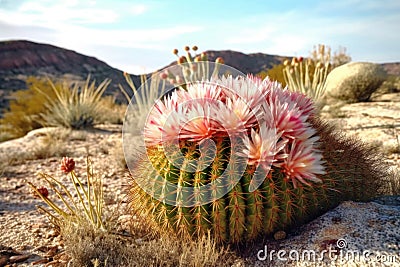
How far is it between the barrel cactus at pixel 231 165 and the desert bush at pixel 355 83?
8537 millimetres

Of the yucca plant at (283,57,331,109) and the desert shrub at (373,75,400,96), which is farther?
the desert shrub at (373,75,400,96)

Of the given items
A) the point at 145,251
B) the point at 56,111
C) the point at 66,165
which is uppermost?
the point at 66,165

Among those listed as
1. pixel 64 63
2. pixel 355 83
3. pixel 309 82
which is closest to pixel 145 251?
pixel 309 82

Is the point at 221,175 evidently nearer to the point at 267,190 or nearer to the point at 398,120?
the point at 267,190

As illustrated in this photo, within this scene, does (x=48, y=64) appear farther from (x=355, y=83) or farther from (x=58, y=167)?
(x=58, y=167)

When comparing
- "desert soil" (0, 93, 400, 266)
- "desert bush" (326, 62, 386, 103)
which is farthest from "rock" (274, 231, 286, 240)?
"desert bush" (326, 62, 386, 103)

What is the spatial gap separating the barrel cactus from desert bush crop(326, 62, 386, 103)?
28.0ft

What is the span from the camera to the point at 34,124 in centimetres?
1095

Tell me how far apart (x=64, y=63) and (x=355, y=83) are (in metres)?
32.3

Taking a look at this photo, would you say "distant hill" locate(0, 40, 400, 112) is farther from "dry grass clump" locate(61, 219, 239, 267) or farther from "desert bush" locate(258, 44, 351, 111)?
"dry grass clump" locate(61, 219, 239, 267)

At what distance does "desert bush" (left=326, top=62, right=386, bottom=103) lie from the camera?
33.6ft

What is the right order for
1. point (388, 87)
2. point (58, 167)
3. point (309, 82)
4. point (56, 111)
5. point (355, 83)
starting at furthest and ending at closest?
point (388, 87), point (355, 83), point (56, 111), point (309, 82), point (58, 167)

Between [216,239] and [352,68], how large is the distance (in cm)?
957

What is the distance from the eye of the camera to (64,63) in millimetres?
37250
